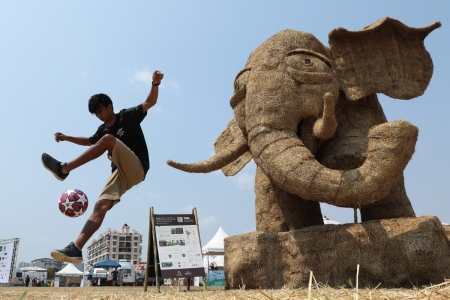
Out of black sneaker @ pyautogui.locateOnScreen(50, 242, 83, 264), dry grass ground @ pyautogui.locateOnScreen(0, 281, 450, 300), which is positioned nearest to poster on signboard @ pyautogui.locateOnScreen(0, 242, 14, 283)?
black sneaker @ pyautogui.locateOnScreen(50, 242, 83, 264)

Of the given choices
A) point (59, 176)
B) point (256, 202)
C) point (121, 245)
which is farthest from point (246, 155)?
point (121, 245)

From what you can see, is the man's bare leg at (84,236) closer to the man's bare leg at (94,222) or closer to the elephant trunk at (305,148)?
the man's bare leg at (94,222)

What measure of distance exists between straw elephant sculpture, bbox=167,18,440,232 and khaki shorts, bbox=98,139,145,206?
1.14 meters

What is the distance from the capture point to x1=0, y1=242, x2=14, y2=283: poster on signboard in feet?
46.6

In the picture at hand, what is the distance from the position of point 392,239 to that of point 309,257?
2.90ft

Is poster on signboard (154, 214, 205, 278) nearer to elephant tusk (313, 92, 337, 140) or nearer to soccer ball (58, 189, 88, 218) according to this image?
soccer ball (58, 189, 88, 218)

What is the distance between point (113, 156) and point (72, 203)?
0.91 metres

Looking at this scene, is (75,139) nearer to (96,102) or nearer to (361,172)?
(96,102)

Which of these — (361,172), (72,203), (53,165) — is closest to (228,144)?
(72,203)

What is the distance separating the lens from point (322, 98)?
503 cm

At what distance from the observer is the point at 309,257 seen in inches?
186

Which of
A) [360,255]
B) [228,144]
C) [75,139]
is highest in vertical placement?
[228,144]

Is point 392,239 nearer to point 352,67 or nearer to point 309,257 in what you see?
point 309,257

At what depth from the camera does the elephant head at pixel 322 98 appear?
4160 mm
